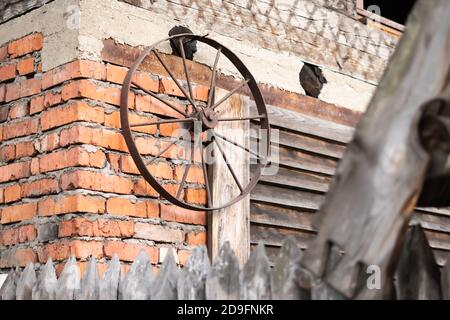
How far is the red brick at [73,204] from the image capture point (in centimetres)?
362

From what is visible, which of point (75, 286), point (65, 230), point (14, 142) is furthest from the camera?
point (14, 142)

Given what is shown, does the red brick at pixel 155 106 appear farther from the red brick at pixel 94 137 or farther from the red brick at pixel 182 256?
the red brick at pixel 182 256

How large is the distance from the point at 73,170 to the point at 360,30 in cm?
250

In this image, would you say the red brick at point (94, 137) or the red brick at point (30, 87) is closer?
the red brick at point (94, 137)

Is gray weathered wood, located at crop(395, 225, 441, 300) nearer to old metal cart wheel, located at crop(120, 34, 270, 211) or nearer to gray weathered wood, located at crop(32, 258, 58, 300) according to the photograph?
gray weathered wood, located at crop(32, 258, 58, 300)

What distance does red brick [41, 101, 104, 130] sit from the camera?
371cm

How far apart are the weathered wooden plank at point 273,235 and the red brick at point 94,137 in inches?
36.9

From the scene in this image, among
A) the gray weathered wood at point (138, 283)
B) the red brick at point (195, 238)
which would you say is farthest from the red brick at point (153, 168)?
the gray weathered wood at point (138, 283)

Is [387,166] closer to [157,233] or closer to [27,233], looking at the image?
[157,233]

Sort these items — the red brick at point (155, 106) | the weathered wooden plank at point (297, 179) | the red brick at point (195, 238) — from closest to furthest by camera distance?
the red brick at point (155, 106) → the red brick at point (195, 238) → the weathered wooden plank at point (297, 179)

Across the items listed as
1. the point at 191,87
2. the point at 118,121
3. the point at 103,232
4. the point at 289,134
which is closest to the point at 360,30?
the point at 289,134

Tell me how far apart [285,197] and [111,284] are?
6.71 ft

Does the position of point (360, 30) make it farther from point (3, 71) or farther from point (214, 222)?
point (3, 71)

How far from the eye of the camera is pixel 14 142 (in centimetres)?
405
